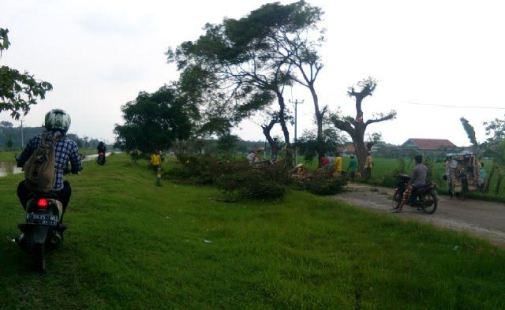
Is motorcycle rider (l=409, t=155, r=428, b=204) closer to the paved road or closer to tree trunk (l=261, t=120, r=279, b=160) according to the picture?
the paved road

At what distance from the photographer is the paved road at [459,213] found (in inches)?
397

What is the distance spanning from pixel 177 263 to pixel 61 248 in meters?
1.39

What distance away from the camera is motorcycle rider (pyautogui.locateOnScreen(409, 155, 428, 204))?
12.6 m

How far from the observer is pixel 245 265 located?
20.1 feet

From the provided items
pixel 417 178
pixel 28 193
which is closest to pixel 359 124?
pixel 417 178

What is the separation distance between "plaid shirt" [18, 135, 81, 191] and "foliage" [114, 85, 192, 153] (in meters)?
28.5

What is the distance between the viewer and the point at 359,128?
1013 inches

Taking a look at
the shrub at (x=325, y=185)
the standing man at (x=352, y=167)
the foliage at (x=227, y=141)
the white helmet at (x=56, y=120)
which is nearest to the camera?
the white helmet at (x=56, y=120)

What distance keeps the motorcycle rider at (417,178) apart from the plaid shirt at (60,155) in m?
9.48

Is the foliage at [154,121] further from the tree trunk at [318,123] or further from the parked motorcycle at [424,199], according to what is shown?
the parked motorcycle at [424,199]

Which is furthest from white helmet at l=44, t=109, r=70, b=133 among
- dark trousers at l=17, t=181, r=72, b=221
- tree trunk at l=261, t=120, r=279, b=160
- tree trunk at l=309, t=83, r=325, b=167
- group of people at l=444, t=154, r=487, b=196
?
tree trunk at l=261, t=120, r=279, b=160

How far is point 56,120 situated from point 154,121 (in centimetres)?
2956

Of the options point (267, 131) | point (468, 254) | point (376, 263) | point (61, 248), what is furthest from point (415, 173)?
point (267, 131)

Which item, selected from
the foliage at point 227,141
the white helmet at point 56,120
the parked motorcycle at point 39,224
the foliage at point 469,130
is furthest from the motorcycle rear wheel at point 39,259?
the foliage at point 227,141
